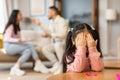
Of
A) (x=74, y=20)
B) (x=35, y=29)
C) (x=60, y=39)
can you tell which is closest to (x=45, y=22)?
(x=35, y=29)

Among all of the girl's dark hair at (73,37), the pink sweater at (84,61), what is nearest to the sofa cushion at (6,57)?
the girl's dark hair at (73,37)

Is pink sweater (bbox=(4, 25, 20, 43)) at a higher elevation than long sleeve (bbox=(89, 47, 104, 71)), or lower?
lower

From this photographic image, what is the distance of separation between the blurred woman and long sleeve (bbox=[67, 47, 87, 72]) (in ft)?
9.26

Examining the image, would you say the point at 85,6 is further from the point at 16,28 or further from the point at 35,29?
the point at 16,28

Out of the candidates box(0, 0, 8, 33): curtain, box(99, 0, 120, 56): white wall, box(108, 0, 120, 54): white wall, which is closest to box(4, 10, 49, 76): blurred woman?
box(0, 0, 8, 33): curtain

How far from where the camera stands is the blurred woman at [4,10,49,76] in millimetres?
4449

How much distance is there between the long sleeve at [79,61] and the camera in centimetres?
160

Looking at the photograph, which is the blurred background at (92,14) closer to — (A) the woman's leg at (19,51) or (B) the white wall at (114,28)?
(B) the white wall at (114,28)

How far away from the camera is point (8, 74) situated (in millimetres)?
4363

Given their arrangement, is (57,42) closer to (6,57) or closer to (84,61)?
(6,57)

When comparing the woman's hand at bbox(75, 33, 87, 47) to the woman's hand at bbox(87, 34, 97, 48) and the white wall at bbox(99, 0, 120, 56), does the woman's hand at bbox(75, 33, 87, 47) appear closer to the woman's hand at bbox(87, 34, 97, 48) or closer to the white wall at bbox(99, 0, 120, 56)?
the woman's hand at bbox(87, 34, 97, 48)

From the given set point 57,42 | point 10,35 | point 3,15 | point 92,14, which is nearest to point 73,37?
point 57,42

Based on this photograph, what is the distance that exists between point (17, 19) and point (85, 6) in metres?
2.16

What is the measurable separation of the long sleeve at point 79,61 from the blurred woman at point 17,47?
282cm
